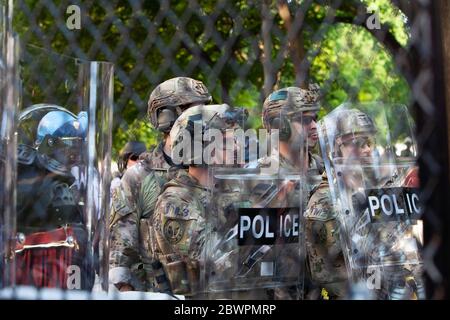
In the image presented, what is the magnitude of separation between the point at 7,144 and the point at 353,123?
4.37ft

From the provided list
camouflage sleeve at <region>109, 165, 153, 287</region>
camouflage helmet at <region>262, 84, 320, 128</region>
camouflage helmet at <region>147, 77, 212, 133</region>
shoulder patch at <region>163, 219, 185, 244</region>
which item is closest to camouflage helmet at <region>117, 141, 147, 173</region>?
camouflage helmet at <region>147, 77, 212, 133</region>

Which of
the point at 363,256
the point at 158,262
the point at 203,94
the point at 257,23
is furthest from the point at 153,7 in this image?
the point at 363,256

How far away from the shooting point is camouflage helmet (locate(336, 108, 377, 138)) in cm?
308

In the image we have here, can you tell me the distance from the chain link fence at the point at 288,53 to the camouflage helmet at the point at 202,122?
79 millimetres

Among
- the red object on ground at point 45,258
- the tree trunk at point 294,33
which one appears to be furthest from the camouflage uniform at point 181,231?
the red object on ground at point 45,258

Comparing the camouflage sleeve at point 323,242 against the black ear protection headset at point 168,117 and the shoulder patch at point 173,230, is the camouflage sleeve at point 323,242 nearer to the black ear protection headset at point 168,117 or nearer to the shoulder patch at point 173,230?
the shoulder patch at point 173,230

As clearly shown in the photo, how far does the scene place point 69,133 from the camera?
213cm

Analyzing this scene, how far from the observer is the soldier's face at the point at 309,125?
2.92 meters

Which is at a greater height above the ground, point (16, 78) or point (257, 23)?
point (257, 23)

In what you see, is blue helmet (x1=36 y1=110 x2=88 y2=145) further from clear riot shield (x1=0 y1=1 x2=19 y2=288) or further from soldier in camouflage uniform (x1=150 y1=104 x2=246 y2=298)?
soldier in camouflage uniform (x1=150 y1=104 x2=246 y2=298)

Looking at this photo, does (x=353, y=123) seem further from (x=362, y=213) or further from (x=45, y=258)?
(x=45, y=258)

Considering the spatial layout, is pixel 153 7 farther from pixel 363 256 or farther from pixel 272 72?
pixel 363 256
